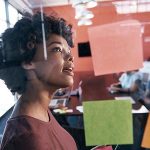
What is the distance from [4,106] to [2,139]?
2.3 inches

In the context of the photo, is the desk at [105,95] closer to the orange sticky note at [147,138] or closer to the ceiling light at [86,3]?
the orange sticky note at [147,138]

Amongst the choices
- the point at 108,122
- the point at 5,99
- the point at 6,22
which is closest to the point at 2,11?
the point at 6,22

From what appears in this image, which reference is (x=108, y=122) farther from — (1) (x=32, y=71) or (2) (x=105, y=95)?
(1) (x=32, y=71)

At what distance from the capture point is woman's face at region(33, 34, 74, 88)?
Answer: 43cm

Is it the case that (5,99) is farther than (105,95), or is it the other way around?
(105,95)

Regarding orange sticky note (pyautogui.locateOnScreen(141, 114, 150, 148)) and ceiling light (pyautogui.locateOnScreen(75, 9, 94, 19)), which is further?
orange sticky note (pyautogui.locateOnScreen(141, 114, 150, 148))

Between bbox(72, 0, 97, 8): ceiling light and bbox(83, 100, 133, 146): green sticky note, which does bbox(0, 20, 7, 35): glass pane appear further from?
bbox(83, 100, 133, 146): green sticky note

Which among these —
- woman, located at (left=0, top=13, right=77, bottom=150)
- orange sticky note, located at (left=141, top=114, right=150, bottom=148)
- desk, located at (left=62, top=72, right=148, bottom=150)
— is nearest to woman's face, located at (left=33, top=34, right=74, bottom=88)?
woman, located at (left=0, top=13, right=77, bottom=150)

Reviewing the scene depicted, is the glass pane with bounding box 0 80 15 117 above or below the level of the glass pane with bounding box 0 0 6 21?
below

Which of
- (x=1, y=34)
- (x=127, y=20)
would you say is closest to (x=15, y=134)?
(x=1, y=34)

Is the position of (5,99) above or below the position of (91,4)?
below

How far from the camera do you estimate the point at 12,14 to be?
1.38 feet

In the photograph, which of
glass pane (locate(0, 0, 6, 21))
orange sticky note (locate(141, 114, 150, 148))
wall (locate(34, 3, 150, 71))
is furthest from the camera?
orange sticky note (locate(141, 114, 150, 148))

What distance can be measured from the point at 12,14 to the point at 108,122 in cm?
30
